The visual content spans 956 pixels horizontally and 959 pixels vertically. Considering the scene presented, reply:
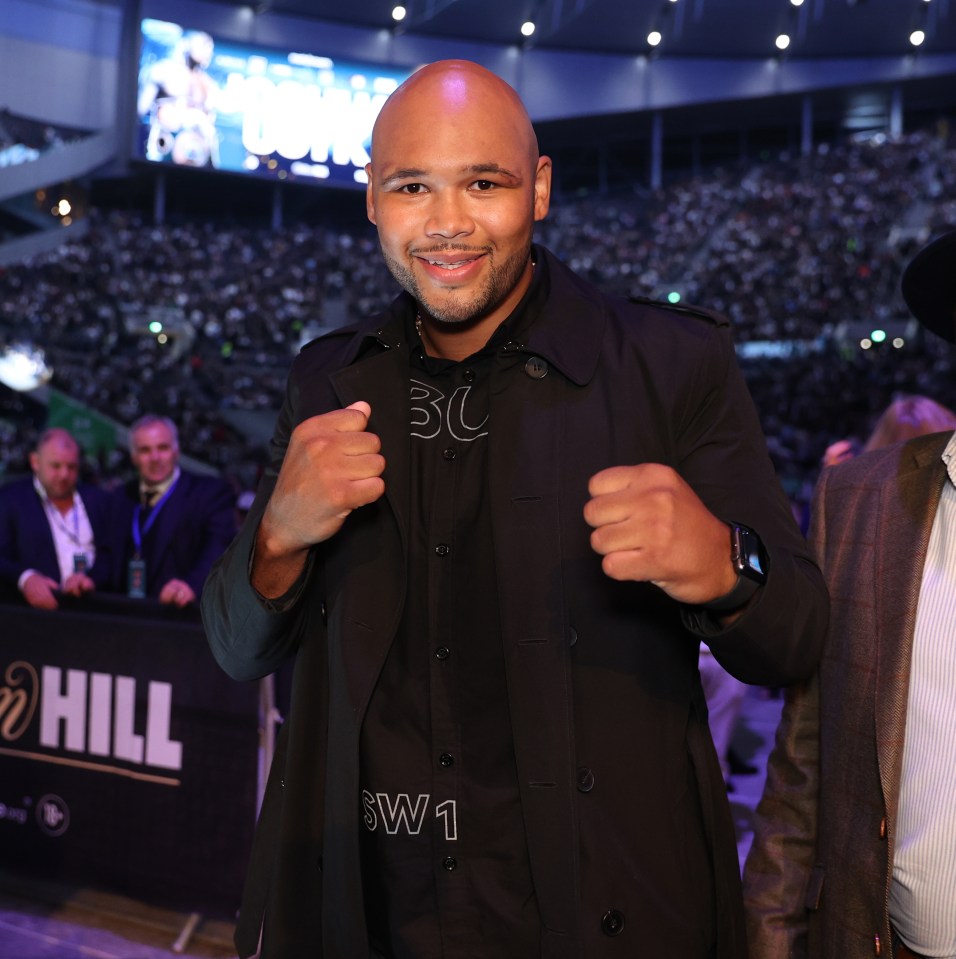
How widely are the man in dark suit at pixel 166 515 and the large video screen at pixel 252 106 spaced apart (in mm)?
19373

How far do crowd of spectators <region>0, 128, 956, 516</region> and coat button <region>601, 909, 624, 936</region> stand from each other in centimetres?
1324

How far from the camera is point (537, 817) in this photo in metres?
1.17

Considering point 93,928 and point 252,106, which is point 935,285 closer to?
point 93,928

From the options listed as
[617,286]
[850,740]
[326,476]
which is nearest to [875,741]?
[850,740]

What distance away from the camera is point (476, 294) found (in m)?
1.30

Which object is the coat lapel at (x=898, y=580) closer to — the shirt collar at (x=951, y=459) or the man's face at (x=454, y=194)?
the shirt collar at (x=951, y=459)

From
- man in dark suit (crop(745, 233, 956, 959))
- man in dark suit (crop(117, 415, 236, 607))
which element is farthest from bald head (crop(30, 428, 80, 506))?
man in dark suit (crop(745, 233, 956, 959))

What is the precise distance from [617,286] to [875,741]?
859 inches

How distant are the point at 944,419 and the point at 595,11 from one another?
2158cm

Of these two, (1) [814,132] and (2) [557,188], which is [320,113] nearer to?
(2) [557,188]

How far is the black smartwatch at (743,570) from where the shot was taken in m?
1.08

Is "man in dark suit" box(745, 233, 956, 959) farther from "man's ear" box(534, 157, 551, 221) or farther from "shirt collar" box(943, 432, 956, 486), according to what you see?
"man's ear" box(534, 157, 551, 221)

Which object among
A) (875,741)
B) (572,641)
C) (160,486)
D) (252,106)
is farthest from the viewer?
(252,106)

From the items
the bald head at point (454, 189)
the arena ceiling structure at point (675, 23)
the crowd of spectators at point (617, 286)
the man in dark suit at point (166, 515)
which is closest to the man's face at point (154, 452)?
the man in dark suit at point (166, 515)
